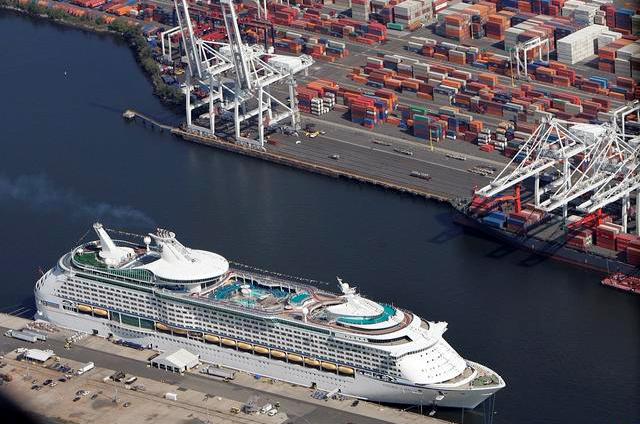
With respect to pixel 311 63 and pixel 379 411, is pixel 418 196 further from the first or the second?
pixel 379 411

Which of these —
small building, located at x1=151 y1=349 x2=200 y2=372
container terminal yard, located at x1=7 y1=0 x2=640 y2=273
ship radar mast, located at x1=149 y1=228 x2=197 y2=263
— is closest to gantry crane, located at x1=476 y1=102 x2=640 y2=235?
container terminal yard, located at x1=7 y1=0 x2=640 y2=273

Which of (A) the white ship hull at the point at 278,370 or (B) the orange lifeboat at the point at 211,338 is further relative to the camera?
(B) the orange lifeboat at the point at 211,338

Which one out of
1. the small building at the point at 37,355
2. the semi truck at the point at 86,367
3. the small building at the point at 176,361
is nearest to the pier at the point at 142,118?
the small building at the point at 37,355

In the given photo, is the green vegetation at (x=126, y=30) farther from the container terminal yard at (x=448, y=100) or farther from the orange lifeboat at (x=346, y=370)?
the orange lifeboat at (x=346, y=370)

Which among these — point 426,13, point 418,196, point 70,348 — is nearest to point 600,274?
point 418,196

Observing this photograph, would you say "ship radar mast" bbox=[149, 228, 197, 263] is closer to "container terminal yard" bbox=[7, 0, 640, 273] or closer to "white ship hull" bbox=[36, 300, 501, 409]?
"white ship hull" bbox=[36, 300, 501, 409]

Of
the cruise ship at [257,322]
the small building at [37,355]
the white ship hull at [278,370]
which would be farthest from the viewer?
the small building at [37,355]

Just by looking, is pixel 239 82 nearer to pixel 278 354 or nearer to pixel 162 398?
pixel 278 354
